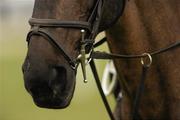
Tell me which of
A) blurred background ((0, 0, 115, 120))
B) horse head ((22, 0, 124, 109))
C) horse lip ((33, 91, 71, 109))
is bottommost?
blurred background ((0, 0, 115, 120))

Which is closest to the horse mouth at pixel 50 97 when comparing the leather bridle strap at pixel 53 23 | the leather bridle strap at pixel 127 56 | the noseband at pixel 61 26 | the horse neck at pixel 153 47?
the noseband at pixel 61 26

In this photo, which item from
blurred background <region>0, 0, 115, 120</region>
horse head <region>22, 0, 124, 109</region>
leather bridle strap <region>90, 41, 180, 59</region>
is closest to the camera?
horse head <region>22, 0, 124, 109</region>

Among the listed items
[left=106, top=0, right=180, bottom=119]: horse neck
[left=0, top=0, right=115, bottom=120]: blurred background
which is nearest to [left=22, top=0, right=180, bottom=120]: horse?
[left=106, top=0, right=180, bottom=119]: horse neck

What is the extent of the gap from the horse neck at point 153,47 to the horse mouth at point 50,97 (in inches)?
19.1

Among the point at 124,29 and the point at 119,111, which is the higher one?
the point at 124,29

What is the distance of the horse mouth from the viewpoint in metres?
2.40

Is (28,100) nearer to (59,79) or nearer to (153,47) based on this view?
(153,47)

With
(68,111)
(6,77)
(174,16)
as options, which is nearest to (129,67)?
(174,16)

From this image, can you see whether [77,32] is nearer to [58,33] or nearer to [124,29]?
[58,33]

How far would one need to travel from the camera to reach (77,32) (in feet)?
8.07

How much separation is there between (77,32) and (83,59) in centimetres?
11

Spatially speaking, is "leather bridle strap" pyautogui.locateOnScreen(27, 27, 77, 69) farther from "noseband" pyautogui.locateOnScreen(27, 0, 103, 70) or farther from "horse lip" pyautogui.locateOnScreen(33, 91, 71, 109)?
"horse lip" pyautogui.locateOnScreen(33, 91, 71, 109)

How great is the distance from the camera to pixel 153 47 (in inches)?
111

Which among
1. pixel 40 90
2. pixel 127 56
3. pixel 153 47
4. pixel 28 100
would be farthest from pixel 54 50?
pixel 28 100
